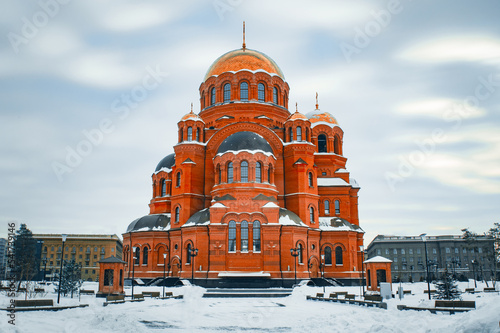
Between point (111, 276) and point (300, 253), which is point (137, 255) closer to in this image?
point (111, 276)

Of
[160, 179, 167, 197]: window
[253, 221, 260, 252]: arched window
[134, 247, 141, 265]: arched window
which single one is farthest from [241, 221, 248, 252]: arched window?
Answer: [160, 179, 167, 197]: window

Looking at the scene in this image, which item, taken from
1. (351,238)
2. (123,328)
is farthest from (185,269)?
(123,328)

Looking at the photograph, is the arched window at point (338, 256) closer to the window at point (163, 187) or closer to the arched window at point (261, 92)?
the arched window at point (261, 92)

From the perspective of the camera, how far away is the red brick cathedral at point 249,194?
33500 millimetres

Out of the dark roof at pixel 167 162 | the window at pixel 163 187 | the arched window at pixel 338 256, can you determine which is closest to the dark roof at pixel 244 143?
the dark roof at pixel 167 162

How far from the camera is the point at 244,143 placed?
35875mm

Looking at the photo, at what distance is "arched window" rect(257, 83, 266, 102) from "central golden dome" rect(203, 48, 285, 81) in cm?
167

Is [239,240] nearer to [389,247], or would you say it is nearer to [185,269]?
[185,269]

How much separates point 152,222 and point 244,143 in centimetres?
1201

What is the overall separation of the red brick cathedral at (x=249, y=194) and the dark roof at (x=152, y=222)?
105 millimetres

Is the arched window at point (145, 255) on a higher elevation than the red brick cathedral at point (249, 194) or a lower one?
lower

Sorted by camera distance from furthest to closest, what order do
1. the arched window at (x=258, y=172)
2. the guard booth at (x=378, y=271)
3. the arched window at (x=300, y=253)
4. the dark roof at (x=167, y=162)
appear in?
the dark roof at (x=167, y=162) < the arched window at (x=258, y=172) < the arched window at (x=300, y=253) < the guard booth at (x=378, y=271)

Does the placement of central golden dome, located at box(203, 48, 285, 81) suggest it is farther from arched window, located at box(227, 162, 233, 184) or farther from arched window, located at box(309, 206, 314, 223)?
arched window, located at box(309, 206, 314, 223)

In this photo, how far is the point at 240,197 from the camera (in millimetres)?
34250
